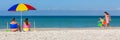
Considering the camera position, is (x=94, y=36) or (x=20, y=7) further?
(x=20, y=7)

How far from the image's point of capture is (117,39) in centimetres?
1580

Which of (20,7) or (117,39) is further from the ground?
(20,7)

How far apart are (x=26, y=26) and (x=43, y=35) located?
3056 mm

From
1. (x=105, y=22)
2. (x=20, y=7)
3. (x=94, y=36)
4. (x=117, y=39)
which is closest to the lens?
(x=117, y=39)

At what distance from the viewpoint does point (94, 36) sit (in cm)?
1697

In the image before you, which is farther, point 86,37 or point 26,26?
point 26,26

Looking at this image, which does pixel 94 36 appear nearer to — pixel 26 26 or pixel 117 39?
pixel 117 39

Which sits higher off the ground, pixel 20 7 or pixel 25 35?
pixel 20 7

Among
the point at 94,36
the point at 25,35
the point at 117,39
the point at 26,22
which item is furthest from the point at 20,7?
the point at 117,39

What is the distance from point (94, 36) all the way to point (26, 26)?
4334 millimetres

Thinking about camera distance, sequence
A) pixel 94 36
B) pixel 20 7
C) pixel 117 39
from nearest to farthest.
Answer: pixel 117 39, pixel 94 36, pixel 20 7

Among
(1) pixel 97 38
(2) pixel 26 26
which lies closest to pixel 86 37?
(1) pixel 97 38

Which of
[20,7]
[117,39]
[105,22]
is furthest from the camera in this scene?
[105,22]

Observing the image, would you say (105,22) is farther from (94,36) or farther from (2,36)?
(2,36)
